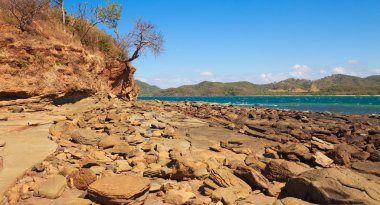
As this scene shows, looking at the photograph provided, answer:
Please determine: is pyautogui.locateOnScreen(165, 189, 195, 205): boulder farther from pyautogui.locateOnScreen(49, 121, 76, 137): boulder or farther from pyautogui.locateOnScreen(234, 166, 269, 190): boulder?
pyautogui.locateOnScreen(49, 121, 76, 137): boulder

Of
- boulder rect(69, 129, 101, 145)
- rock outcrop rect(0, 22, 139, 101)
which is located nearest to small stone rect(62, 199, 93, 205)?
boulder rect(69, 129, 101, 145)

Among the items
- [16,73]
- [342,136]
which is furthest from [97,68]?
[342,136]

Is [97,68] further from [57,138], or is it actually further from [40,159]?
[40,159]

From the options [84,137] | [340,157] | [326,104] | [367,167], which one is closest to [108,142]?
[84,137]

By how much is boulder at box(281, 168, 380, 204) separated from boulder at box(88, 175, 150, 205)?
3.17m

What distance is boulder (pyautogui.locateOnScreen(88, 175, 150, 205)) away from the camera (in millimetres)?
5221

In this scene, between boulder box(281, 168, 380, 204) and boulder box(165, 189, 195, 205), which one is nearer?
boulder box(281, 168, 380, 204)

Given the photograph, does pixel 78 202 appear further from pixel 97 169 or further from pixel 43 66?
pixel 43 66

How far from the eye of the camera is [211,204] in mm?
5547

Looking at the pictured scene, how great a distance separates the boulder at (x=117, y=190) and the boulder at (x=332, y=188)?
10.4 ft

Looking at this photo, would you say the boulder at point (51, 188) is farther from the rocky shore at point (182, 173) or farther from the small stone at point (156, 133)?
the small stone at point (156, 133)

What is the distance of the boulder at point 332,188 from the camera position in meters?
5.18

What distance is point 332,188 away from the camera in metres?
5.47

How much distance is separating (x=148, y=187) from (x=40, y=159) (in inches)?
118
